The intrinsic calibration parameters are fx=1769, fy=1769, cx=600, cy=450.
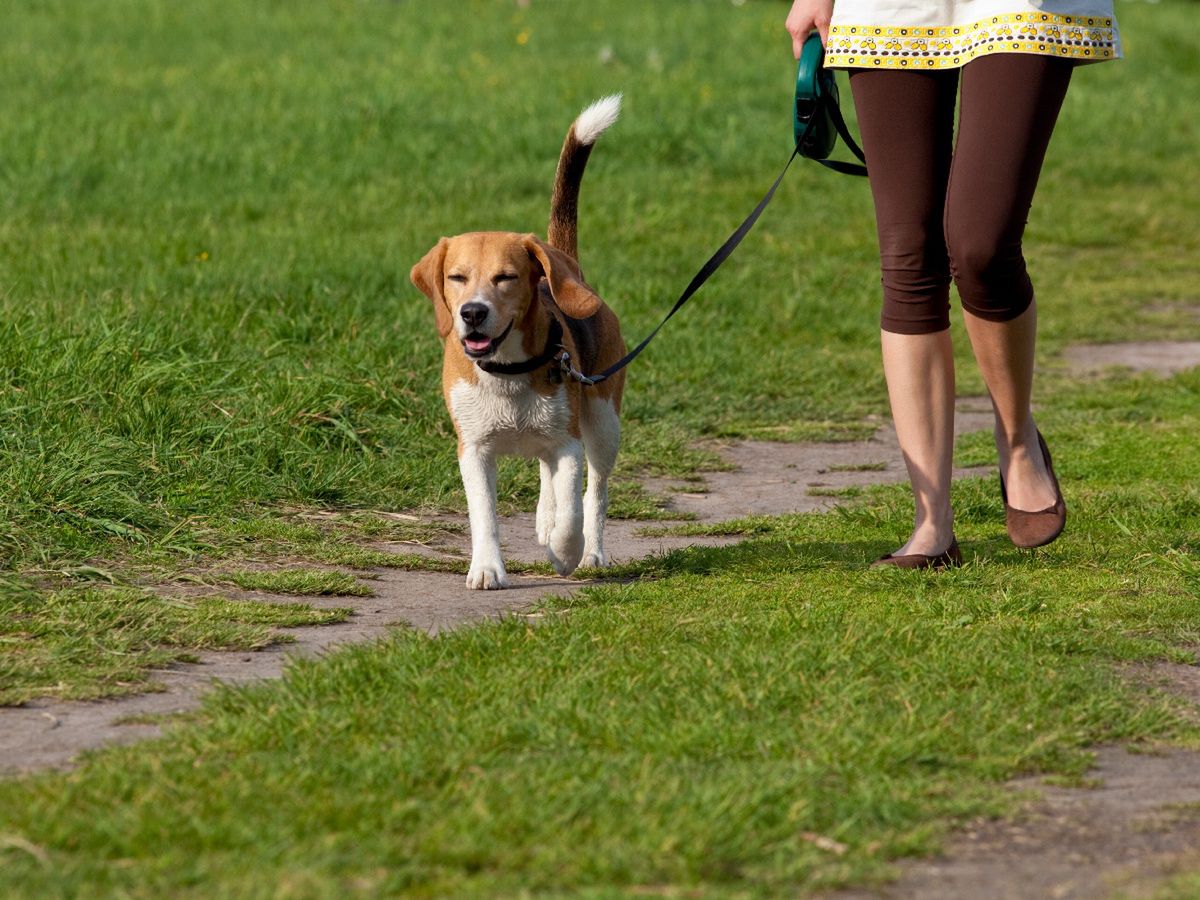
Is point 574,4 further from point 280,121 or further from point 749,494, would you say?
point 749,494

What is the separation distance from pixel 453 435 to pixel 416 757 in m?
3.42

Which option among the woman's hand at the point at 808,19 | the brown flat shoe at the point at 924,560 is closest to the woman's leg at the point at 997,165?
the woman's hand at the point at 808,19

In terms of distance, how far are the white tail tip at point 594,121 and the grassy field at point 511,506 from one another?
4.02ft

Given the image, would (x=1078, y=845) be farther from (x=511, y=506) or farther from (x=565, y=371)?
(x=511, y=506)

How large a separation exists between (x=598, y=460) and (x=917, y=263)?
120 centimetres

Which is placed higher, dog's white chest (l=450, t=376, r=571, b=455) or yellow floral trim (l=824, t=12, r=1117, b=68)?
yellow floral trim (l=824, t=12, r=1117, b=68)

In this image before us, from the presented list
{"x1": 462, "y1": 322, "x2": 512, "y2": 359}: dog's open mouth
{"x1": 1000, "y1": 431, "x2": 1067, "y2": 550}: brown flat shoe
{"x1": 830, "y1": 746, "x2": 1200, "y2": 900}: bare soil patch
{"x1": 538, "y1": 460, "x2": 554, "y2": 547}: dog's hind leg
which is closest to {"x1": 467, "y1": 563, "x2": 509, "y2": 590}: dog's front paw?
{"x1": 538, "y1": 460, "x2": 554, "y2": 547}: dog's hind leg

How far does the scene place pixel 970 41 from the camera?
4.31m

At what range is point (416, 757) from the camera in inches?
120

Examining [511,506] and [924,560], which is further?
[511,506]

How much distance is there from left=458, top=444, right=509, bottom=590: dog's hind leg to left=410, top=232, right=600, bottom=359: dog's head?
1.03 feet

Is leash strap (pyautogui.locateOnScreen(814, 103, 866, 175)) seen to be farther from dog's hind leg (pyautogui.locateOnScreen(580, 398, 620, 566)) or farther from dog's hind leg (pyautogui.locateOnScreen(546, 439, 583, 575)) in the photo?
dog's hind leg (pyautogui.locateOnScreen(546, 439, 583, 575))

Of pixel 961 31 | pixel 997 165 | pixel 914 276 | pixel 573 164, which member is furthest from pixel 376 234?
pixel 997 165

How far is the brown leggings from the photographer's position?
14.0ft
